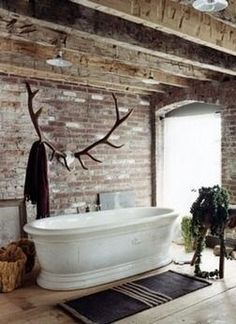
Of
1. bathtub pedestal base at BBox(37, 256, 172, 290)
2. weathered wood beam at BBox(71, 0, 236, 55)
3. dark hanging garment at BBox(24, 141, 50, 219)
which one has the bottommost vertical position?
bathtub pedestal base at BBox(37, 256, 172, 290)

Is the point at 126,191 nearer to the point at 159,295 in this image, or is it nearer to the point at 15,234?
the point at 15,234

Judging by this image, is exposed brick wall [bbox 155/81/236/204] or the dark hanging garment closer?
the dark hanging garment

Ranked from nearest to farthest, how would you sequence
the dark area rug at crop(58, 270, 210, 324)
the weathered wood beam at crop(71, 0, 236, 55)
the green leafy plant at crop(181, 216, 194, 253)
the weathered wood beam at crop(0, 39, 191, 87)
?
the weathered wood beam at crop(71, 0, 236, 55) → the dark area rug at crop(58, 270, 210, 324) → the weathered wood beam at crop(0, 39, 191, 87) → the green leafy plant at crop(181, 216, 194, 253)

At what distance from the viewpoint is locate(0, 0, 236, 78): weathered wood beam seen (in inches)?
113

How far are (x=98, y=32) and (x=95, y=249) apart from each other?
2.28 m

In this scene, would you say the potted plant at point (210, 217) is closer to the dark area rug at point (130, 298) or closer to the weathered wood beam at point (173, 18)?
the dark area rug at point (130, 298)

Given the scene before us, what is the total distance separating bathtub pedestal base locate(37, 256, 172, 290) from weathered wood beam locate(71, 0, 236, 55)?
267cm

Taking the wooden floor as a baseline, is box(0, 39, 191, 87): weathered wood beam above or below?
above

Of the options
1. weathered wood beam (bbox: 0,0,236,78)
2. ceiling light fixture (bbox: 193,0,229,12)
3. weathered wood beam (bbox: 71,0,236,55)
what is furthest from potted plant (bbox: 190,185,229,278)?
ceiling light fixture (bbox: 193,0,229,12)

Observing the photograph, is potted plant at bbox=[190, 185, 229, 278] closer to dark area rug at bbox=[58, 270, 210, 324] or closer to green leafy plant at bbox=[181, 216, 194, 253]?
dark area rug at bbox=[58, 270, 210, 324]

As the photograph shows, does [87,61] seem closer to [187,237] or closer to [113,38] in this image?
[113,38]

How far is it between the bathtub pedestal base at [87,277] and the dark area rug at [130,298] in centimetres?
20

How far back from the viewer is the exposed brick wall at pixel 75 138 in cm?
507

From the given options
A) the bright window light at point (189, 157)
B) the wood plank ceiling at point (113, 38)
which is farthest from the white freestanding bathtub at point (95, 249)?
the wood plank ceiling at point (113, 38)
